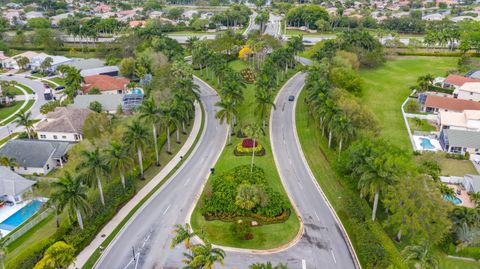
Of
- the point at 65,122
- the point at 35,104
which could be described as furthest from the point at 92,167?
the point at 35,104

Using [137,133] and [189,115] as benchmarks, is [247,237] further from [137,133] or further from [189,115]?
[189,115]

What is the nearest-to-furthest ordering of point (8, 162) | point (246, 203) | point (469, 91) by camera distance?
point (246, 203)
point (8, 162)
point (469, 91)

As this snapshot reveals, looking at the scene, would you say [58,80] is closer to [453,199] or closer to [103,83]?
[103,83]

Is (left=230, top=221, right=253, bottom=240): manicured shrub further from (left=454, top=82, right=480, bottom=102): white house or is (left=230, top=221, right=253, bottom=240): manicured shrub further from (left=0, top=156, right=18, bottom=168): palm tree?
(left=454, top=82, right=480, bottom=102): white house

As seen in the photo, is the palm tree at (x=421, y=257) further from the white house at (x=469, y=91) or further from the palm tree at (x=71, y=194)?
the white house at (x=469, y=91)

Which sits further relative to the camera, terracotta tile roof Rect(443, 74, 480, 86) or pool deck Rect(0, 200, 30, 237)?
terracotta tile roof Rect(443, 74, 480, 86)

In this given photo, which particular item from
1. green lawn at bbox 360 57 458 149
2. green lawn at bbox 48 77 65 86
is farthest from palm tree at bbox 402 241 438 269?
green lawn at bbox 48 77 65 86
